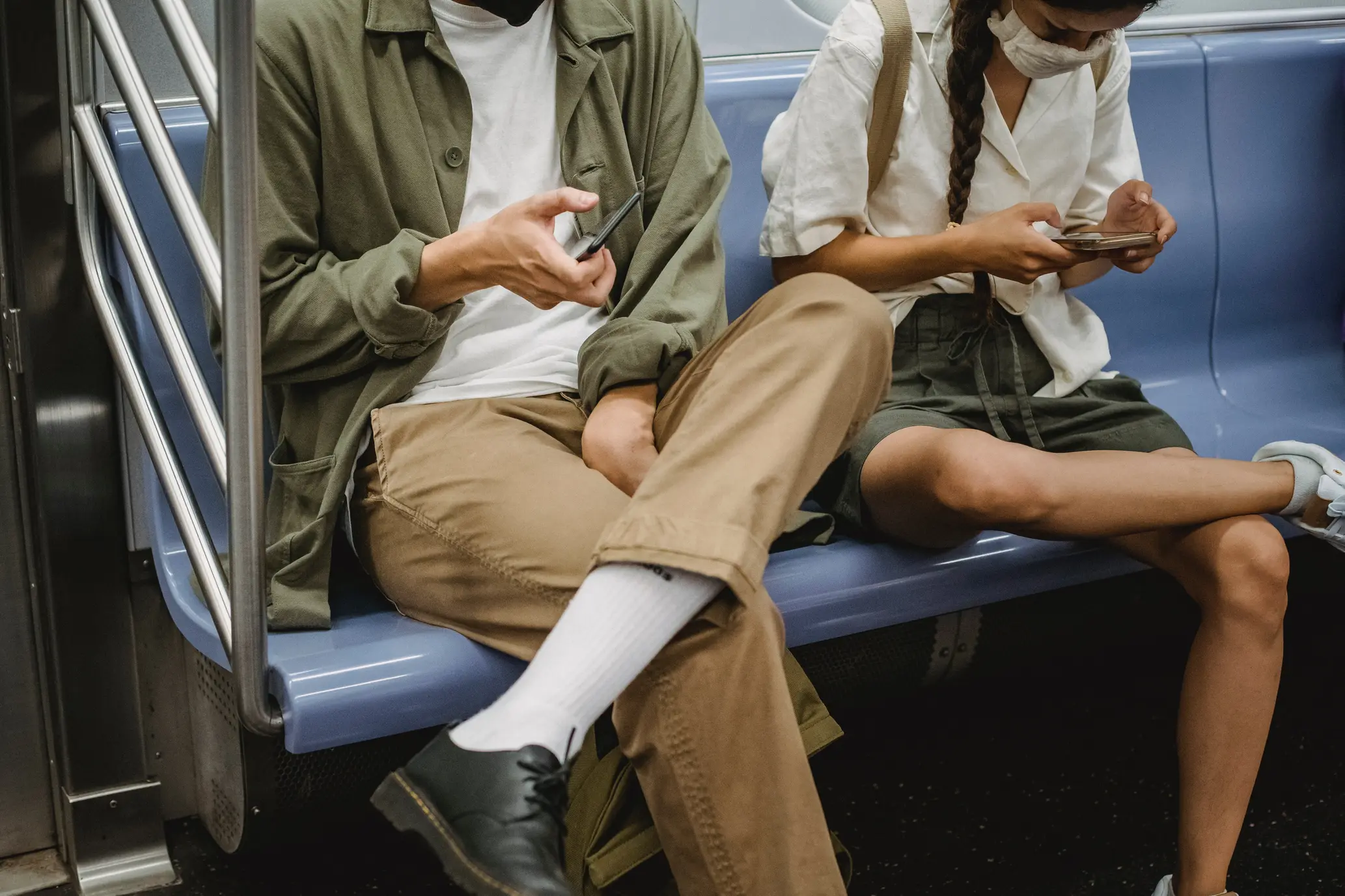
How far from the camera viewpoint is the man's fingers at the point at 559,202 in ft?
5.15

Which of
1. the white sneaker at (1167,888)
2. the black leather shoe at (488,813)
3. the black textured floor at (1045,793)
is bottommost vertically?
the black textured floor at (1045,793)

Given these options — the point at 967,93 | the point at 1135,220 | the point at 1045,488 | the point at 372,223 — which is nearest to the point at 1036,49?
the point at 967,93

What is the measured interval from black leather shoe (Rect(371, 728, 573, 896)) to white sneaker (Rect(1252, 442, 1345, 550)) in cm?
119

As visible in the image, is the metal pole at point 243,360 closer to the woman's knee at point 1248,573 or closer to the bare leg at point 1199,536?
the bare leg at point 1199,536

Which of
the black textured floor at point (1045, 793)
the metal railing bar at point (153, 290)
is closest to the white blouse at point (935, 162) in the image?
A: the black textured floor at point (1045, 793)

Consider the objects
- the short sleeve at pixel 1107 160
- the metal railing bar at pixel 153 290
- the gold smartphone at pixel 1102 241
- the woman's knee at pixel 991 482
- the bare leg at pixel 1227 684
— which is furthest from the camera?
the short sleeve at pixel 1107 160

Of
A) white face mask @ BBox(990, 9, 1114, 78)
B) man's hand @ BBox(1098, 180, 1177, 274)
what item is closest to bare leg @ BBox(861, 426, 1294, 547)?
man's hand @ BBox(1098, 180, 1177, 274)

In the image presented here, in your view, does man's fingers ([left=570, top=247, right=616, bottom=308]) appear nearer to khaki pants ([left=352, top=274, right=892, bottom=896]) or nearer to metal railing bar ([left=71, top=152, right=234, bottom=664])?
khaki pants ([left=352, top=274, right=892, bottom=896])

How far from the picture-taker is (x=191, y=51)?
4.46ft

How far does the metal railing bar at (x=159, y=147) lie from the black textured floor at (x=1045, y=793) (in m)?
1.09

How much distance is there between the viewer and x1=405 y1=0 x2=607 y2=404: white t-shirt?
1834 mm

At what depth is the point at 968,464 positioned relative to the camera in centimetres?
175

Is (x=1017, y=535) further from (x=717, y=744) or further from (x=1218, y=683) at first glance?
(x=717, y=744)

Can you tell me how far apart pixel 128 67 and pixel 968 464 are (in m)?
1.14
